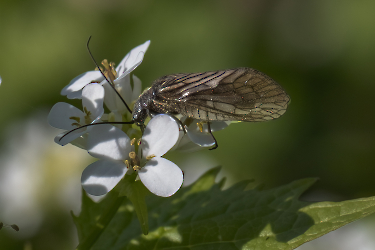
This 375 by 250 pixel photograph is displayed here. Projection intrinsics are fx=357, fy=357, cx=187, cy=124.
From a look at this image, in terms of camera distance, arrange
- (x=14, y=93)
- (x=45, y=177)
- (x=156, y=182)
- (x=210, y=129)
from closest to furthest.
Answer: (x=156, y=182), (x=210, y=129), (x=45, y=177), (x=14, y=93)

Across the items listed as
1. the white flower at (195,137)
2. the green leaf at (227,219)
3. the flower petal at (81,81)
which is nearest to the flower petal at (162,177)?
the white flower at (195,137)

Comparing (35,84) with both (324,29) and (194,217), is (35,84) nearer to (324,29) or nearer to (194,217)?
(194,217)

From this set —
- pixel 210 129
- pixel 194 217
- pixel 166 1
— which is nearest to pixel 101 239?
pixel 194 217

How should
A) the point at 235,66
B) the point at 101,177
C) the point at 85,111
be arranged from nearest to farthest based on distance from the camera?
the point at 101,177 < the point at 85,111 < the point at 235,66

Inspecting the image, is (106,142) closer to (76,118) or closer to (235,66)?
(76,118)

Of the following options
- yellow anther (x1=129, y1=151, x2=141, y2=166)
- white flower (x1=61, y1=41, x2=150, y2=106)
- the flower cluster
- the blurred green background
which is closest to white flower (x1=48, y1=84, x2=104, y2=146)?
the flower cluster

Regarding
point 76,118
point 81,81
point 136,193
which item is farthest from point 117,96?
point 136,193
